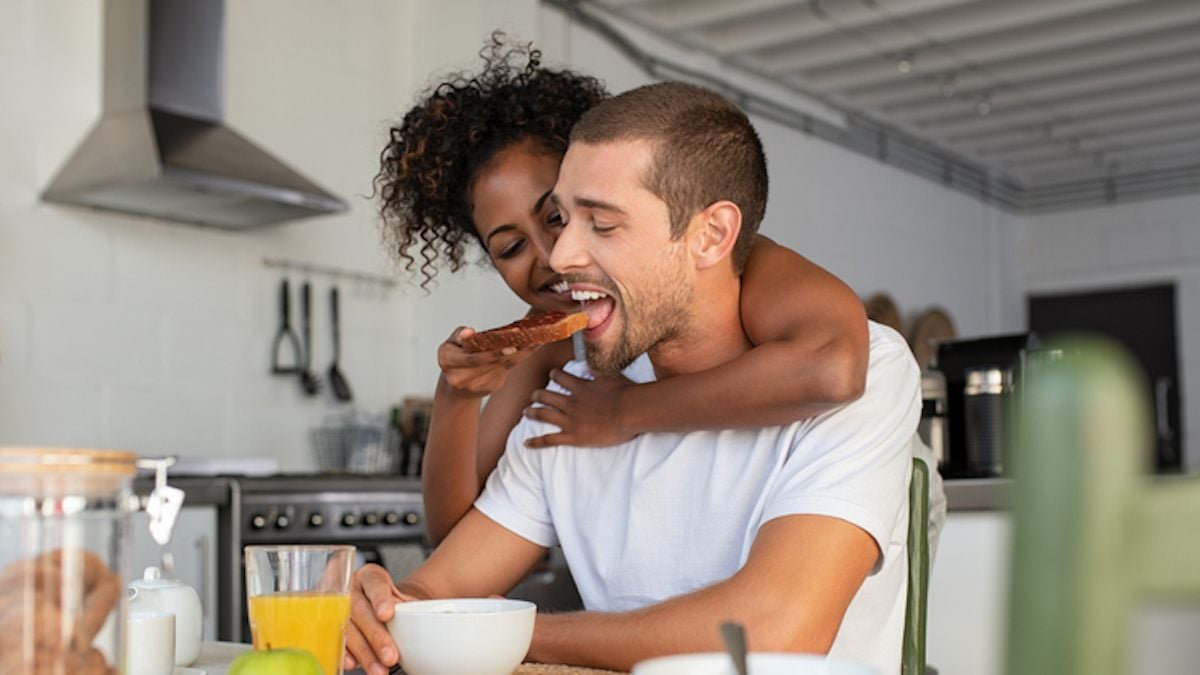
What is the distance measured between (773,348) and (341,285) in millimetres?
3045

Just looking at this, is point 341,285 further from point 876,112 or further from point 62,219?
point 876,112

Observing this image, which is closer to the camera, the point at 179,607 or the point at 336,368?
the point at 179,607

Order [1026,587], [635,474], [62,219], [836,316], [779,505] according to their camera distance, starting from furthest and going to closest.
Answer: [62,219] → [635,474] → [836,316] → [779,505] → [1026,587]

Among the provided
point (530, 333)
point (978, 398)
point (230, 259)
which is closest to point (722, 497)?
point (530, 333)

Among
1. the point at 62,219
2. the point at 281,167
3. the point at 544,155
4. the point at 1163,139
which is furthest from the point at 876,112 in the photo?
the point at 544,155

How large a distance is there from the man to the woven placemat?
22mm

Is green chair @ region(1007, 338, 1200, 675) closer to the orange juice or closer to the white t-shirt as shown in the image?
the orange juice

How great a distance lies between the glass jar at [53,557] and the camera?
74cm

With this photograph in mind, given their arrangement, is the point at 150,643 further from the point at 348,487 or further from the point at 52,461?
the point at 348,487

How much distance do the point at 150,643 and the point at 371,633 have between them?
191mm

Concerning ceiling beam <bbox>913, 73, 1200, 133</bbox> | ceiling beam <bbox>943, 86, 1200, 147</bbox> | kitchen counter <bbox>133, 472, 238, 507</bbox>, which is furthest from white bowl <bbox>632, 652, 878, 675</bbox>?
ceiling beam <bbox>943, 86, 1200, 147</bbox>

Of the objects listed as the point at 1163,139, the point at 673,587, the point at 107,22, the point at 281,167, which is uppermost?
the point at 1163,139

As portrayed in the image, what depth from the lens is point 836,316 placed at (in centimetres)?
146

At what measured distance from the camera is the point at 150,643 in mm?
1140
